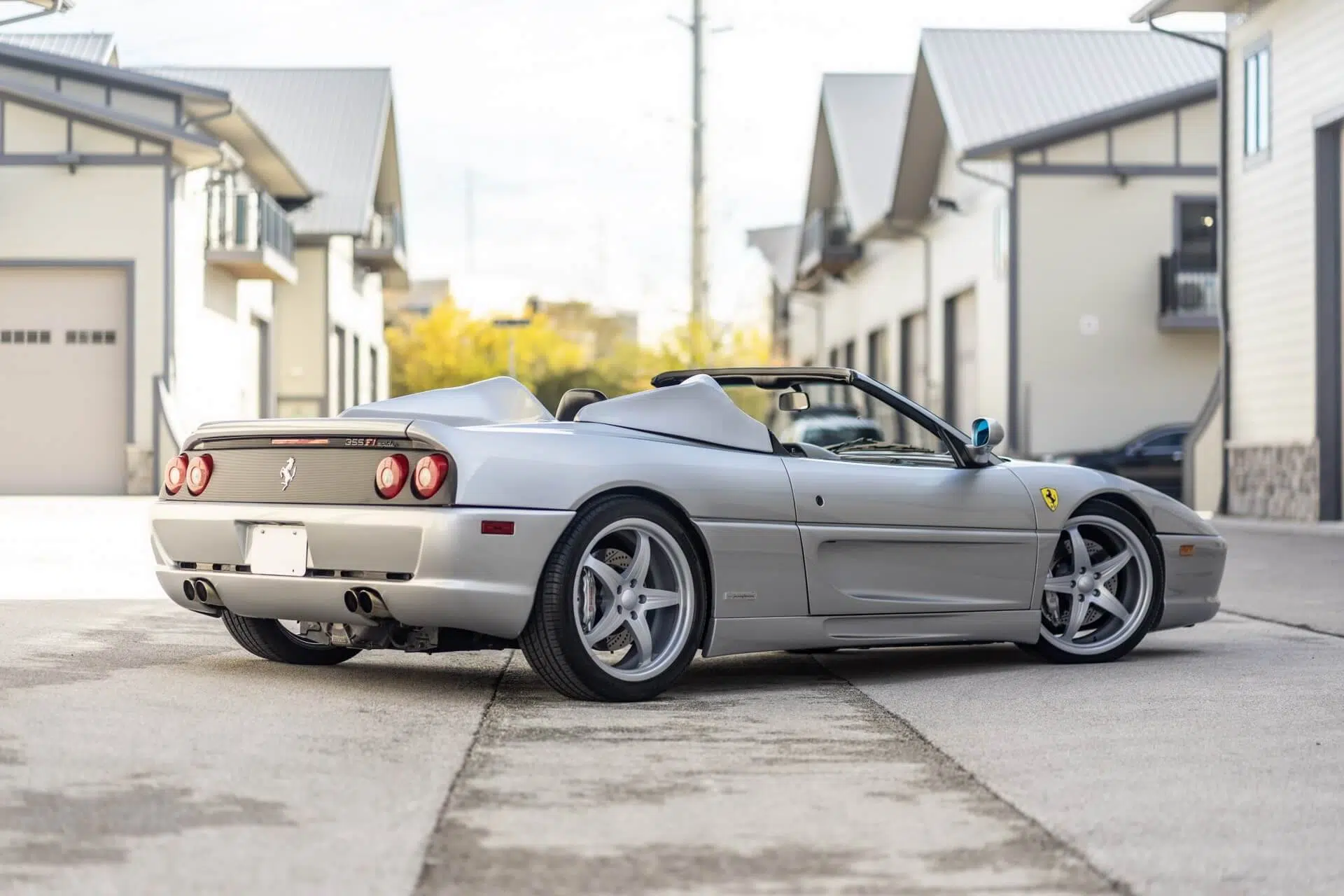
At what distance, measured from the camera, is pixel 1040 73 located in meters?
35.9

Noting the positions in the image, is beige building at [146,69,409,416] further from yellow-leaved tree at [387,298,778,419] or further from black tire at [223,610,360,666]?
black tire at [223,610,360,666]

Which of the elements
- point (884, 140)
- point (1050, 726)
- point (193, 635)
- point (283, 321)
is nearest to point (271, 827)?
point (1050, 726)

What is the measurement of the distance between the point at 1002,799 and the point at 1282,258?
17.9m

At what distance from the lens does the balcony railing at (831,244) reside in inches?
1884

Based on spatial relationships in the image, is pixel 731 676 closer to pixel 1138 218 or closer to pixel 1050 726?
pixel 1050 726

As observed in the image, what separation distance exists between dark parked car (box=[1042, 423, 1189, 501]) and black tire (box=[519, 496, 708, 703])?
2360 centimetres

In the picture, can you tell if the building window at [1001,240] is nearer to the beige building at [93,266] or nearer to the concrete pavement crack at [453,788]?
the beige building at [93,266]

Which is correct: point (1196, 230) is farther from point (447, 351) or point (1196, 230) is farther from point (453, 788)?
point (447, 351)

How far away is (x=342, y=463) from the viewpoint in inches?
251

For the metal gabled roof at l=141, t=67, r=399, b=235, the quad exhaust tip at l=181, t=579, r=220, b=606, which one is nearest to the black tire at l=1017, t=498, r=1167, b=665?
the quad exhaust tip at l=181, t=579, r=220, b=606

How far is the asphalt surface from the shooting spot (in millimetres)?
3914

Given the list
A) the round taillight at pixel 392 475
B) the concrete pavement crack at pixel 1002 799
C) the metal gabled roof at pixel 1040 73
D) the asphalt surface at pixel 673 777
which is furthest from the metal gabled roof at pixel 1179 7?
the round taillight at pixel 392 475

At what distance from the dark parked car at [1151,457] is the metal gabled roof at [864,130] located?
15.3m

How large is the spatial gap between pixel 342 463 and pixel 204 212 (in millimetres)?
27763
